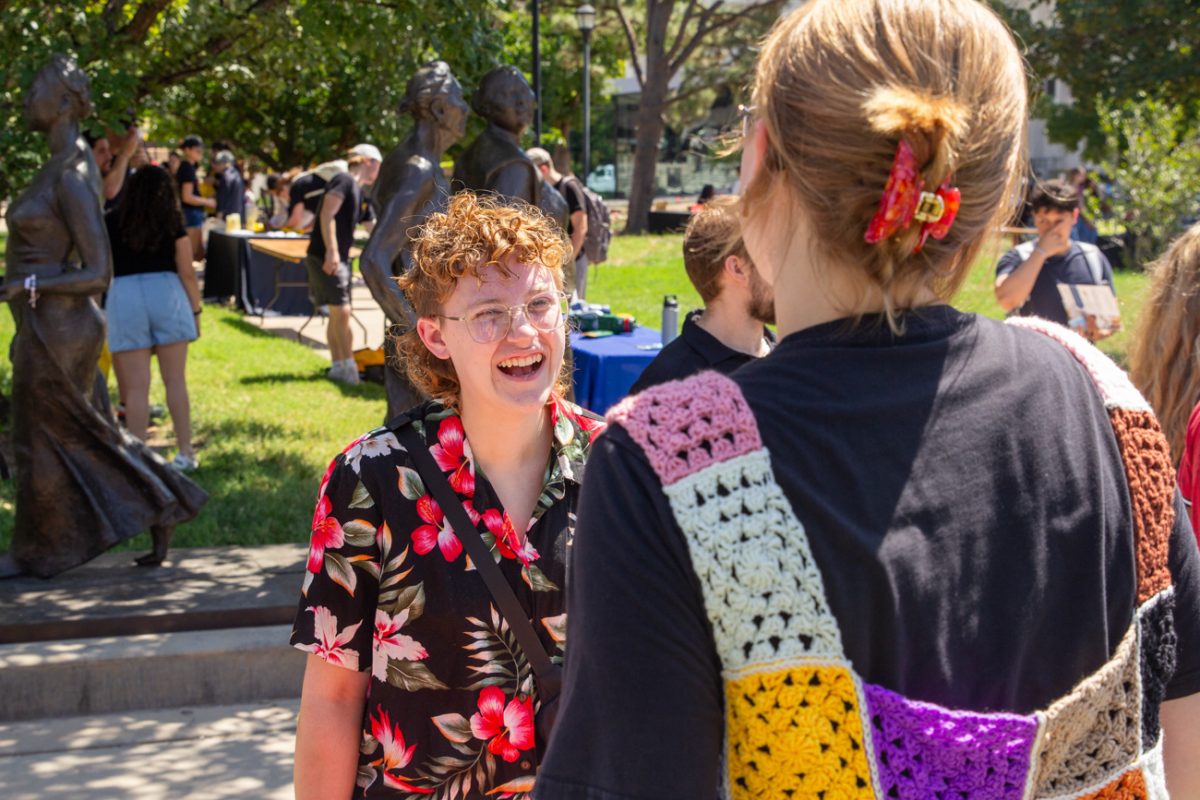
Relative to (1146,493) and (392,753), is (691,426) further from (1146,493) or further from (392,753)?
(392,753)

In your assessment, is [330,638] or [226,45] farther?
[226,45]

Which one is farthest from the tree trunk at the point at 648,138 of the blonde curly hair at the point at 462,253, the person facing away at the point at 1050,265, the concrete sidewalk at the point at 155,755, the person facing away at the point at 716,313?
the blonde curly hair at the point at 462,253

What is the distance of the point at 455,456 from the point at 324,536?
0.27m

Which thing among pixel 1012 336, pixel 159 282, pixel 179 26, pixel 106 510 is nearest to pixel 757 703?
pixel 1012 336

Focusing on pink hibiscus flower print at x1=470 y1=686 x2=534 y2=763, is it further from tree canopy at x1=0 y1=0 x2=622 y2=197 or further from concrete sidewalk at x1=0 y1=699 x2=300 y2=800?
tree canopy at x1=0 y1=0 x2=622 y2=197

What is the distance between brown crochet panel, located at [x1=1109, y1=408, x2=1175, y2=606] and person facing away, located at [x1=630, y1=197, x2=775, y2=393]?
2.42 metres

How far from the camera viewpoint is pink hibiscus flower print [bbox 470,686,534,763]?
2348mm

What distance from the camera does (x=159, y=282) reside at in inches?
326

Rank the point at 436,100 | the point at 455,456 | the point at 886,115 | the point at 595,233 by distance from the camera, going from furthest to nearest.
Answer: the point at 595,233, the point at 436,100, the point at 455,456, the point at 886,115

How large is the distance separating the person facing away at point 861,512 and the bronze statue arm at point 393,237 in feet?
12.9

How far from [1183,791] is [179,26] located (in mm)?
8834

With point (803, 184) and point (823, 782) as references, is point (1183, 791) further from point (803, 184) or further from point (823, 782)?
point (803, 184)

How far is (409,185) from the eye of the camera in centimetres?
532

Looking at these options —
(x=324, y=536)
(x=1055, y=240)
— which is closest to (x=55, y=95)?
(x=324, y=536)
